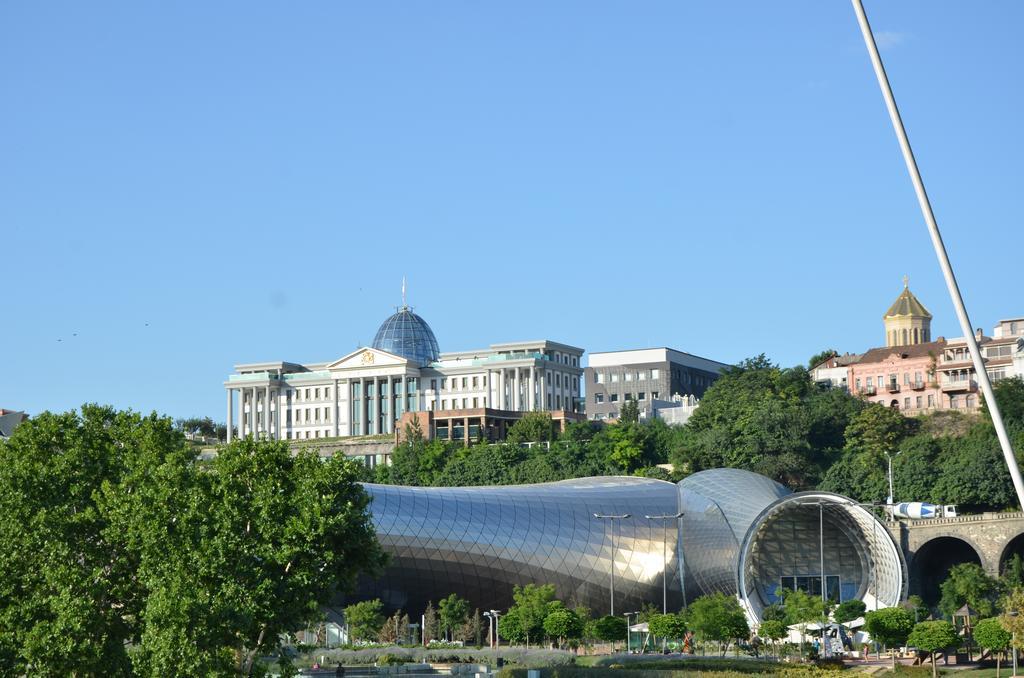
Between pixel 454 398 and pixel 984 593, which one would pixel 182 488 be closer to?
pixel 984 593

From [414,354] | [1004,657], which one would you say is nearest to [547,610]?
[1004,657]

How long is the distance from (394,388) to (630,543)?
8136 cm

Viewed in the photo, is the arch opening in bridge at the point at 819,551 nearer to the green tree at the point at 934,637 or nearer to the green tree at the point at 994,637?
the green tree at the point at 934,637

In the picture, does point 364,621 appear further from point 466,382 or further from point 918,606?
point 466,382

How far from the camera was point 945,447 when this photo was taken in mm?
101062

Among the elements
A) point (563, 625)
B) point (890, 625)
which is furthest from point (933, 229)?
point (563, 625)

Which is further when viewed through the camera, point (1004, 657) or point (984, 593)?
point (984, 593)

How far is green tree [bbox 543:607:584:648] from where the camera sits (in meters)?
65.3

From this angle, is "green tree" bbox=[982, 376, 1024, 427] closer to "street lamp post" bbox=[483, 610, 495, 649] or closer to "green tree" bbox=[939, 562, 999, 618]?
"green tree" bbox=[939, 562, 999, 618]

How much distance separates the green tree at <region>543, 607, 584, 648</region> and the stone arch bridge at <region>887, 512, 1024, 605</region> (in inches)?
1004

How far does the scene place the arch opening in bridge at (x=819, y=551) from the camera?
268 feet

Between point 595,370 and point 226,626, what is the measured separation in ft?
397

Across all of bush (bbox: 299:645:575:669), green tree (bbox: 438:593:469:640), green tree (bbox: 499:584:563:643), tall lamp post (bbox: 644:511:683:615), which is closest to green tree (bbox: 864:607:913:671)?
bush (bbox: 299:645:575:669)

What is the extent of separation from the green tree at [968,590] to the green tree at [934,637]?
76.5 feet
